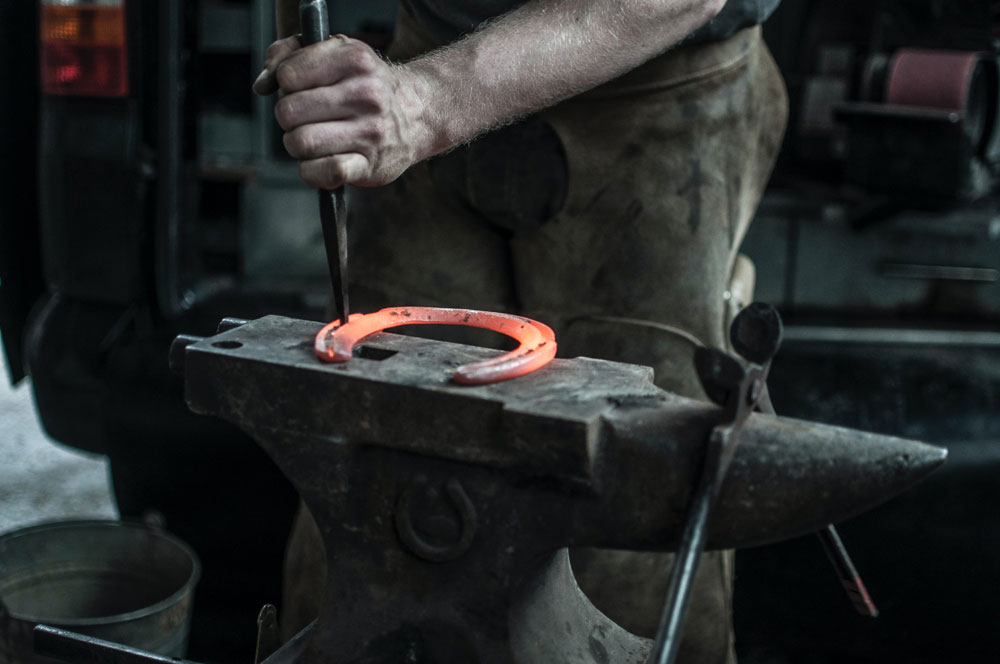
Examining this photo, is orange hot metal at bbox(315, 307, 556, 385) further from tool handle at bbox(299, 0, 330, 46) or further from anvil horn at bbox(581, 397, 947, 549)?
tool handle at bbox(299, 0, 330, 46)

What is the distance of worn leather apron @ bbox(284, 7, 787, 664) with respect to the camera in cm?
159

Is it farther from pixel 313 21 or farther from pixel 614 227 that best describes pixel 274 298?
pixel 313 21

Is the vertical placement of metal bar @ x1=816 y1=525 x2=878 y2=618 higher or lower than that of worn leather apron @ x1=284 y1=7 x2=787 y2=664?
lower

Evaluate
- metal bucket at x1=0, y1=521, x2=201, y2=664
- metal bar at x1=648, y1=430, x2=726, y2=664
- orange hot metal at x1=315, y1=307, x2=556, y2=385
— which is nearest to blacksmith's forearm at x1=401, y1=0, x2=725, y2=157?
orange hot metal at x1=315, y1=307, x2=556, y2=385

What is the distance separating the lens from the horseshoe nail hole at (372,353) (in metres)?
1.16

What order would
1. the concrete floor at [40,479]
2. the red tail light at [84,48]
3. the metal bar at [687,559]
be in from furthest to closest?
1. the concrete floor at [40,479]
2. the red tail light at [84,48]
3. the metal bar at [687,559]

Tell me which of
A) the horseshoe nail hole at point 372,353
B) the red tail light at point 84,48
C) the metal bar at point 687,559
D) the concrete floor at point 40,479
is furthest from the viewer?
the concrete floor at point 40,479

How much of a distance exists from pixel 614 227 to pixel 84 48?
48.4 inches

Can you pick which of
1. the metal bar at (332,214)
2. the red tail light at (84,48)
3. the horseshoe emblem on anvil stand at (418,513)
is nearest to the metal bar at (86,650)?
the horseshoe emblem on anvil stand at (418,513)

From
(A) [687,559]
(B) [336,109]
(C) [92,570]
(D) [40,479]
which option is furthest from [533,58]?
(D) [40,479]

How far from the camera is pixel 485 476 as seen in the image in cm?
105

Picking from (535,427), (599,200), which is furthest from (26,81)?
(535,427)

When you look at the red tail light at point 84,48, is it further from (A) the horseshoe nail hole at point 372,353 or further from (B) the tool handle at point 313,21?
(A) the horseshoe nail hole at point 372,353

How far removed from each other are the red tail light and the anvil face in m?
1.24
